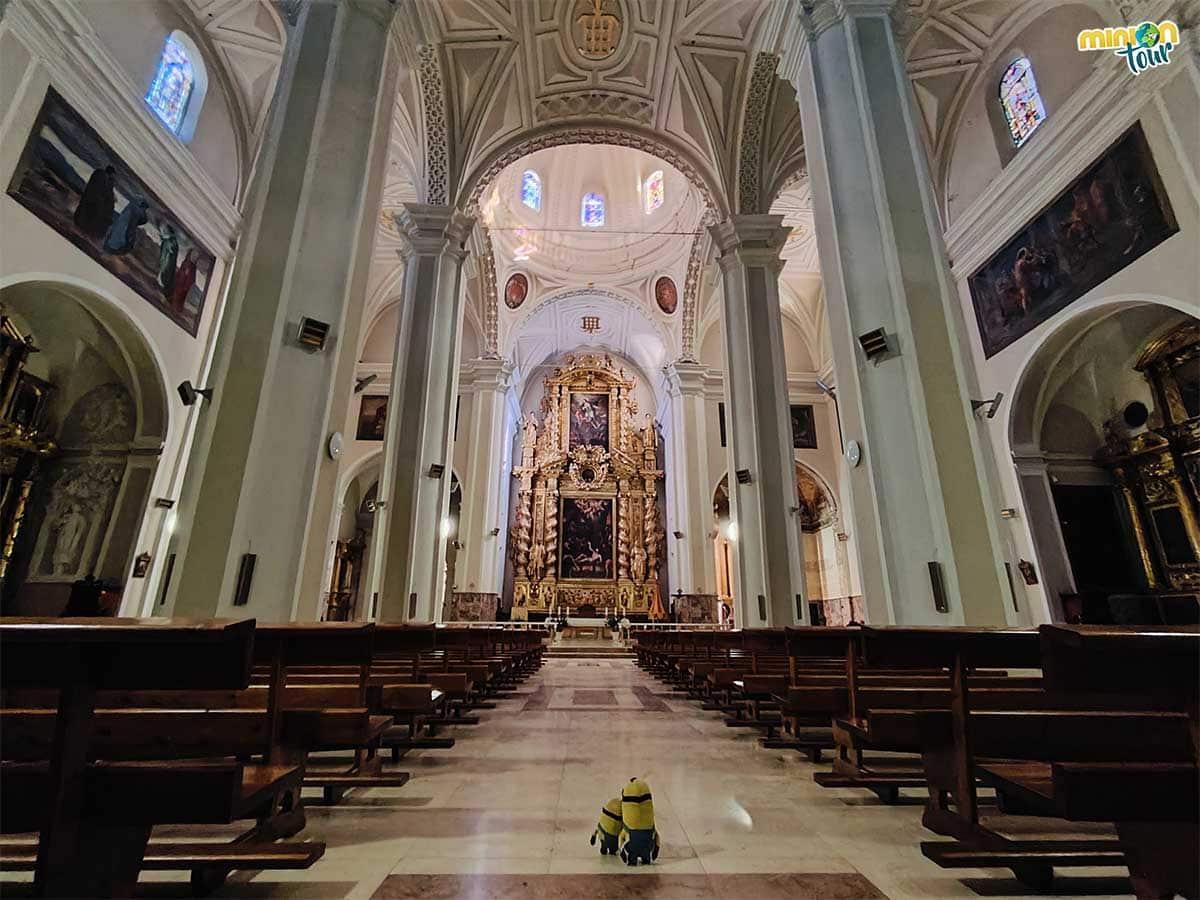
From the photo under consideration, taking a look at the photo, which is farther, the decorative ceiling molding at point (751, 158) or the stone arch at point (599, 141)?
the stone arch at point (599, 141)

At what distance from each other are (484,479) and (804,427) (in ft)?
34.3

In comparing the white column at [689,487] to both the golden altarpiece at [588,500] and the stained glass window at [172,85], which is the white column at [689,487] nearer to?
the golden altarpiece at [588,500]

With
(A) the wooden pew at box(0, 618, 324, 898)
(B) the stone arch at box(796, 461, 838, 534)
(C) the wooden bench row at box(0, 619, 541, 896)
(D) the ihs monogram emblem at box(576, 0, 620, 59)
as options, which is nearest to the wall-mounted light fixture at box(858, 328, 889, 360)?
(C) the wooden bench row at box(0, 619, 541, 896)

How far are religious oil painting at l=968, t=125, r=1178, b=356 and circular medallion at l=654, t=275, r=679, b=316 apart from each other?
29.8 feet

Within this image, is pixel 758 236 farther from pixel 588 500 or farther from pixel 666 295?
pixel 588 500

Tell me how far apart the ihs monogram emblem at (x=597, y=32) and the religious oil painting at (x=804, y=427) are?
38.6 ft

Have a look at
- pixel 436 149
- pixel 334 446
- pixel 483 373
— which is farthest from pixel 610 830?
pixel 483 373

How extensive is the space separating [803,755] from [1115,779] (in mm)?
2427

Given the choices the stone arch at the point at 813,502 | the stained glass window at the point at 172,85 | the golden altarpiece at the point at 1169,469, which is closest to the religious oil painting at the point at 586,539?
the stone arch at the point at 813,502

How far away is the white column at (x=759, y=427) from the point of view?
25.5 ft

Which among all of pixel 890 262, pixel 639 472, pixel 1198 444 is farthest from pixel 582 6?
pixel 639 472

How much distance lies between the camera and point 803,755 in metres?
3.25

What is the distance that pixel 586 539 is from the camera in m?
19.7

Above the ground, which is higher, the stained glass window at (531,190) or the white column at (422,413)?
the stained glass window at (531,190)
